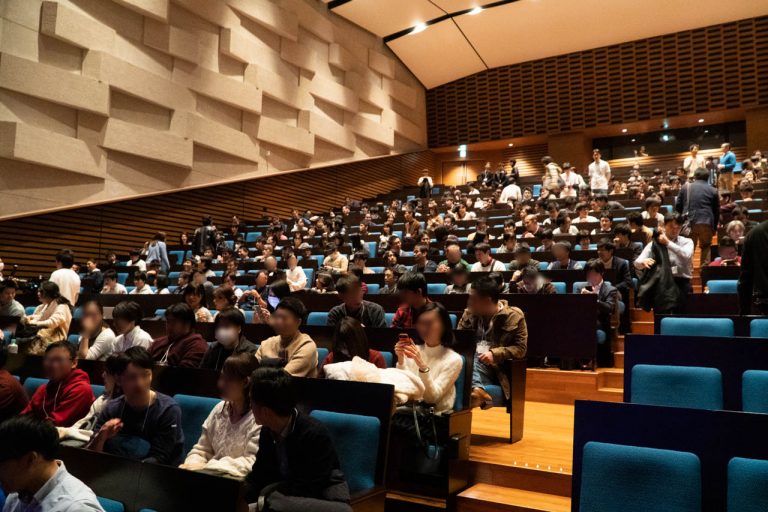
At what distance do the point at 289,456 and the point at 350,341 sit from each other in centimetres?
103

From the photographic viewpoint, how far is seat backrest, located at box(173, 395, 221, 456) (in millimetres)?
2619

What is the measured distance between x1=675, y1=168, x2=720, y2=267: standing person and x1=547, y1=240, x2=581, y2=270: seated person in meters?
1.27

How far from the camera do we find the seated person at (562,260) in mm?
5242

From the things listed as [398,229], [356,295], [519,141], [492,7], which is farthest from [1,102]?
[519,141]

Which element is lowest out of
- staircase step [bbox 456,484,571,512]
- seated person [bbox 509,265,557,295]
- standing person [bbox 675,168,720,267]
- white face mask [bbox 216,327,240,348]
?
staircase step [bbox 456,484,571,512]

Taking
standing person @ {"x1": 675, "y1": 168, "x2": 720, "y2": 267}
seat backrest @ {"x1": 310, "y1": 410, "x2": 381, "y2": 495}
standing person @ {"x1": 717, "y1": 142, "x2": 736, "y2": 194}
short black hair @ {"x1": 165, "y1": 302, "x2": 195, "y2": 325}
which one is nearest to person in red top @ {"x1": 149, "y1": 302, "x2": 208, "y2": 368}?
short black hair @ {"x1": 165, "y1": 302, "x2": 195, "y2": 325}

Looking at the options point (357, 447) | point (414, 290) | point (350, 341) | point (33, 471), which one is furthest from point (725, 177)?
point (33, 471)

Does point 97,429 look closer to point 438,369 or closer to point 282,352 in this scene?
point 282,352

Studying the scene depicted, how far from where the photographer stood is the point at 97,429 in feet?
A: 8.44

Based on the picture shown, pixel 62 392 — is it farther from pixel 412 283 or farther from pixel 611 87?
pixel 611 87

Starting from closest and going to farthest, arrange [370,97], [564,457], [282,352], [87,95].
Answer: [564,457], [282,352], [87,95], [370,97]

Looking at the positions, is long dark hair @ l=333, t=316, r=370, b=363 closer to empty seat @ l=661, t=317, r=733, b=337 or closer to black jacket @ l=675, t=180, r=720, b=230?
empty seat @ l=661, t=317, r=733, b=337

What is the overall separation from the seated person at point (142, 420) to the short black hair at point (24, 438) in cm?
67

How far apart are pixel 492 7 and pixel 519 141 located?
3793mm
